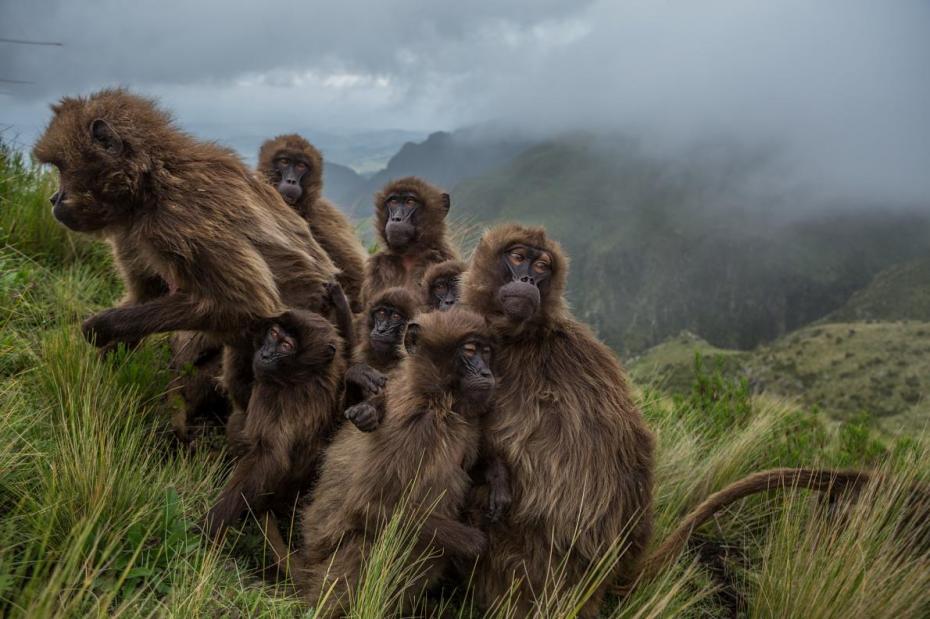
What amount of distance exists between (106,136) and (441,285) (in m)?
2.19

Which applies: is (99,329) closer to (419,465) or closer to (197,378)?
(197,378)

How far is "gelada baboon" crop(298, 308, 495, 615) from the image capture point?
11.0ft

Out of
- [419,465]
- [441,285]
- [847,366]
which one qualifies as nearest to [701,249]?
[847,366]

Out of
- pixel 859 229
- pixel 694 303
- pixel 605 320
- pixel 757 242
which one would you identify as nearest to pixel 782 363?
pixel 605 320

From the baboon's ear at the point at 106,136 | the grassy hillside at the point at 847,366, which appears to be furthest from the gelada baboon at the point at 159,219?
the grassy hillside at the point at 847,366

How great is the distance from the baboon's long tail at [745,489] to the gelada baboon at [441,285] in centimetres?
200

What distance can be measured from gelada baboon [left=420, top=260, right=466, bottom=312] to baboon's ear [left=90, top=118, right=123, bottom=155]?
6.67ft

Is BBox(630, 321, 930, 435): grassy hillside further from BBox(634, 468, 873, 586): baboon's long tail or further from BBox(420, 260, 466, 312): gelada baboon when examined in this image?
BBox(420, 260, 466, 312): gelada baboon

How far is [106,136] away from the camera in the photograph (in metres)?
3.98

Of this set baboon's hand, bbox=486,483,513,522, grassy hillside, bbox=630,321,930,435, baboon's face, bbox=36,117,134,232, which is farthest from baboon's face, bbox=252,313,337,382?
grassy hillside, bbox=630,321,930,435

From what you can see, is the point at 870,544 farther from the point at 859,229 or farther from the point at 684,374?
the point at 859,229

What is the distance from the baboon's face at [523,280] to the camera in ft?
12.1

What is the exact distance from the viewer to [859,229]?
168875mm

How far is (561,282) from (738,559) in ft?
7.74
